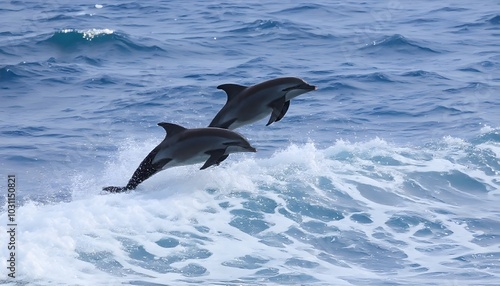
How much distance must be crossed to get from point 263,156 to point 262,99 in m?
4.19

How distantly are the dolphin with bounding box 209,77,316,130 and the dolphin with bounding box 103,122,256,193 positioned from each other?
31cm

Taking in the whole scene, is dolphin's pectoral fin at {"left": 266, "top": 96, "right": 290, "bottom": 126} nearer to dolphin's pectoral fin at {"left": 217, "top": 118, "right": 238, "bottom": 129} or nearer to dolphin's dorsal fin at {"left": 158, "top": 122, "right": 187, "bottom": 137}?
dolphin's pectoral fin at {"left": 217, "top": 118, "right": 238, "bottom": 129}

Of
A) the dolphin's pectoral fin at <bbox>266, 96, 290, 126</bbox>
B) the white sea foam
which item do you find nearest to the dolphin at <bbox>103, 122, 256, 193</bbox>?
the dolphin's pectoral fin at <bbox>266, 96, 290, 126</bbox>

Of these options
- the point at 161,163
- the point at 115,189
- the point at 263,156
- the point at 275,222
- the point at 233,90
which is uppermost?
the point at 263,156

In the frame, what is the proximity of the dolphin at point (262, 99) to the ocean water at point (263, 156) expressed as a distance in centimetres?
159

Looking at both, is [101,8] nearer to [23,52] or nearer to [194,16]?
[194,16]

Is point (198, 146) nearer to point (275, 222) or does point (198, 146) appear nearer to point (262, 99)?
point (262, 99)

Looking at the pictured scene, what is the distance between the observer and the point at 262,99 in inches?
489

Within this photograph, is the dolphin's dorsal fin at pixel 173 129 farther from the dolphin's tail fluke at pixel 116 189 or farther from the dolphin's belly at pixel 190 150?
the dolphin's tail fluke at pixel 116 189

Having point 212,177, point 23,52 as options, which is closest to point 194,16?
point 23,52

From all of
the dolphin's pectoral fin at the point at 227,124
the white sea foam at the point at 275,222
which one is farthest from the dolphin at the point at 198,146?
the white sea foam at the point at 275,222

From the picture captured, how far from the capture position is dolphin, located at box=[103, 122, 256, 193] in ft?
40.3

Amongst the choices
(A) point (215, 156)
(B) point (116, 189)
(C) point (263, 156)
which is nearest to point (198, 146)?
(A) point (215, 156)

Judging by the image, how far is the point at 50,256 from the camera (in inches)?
449
